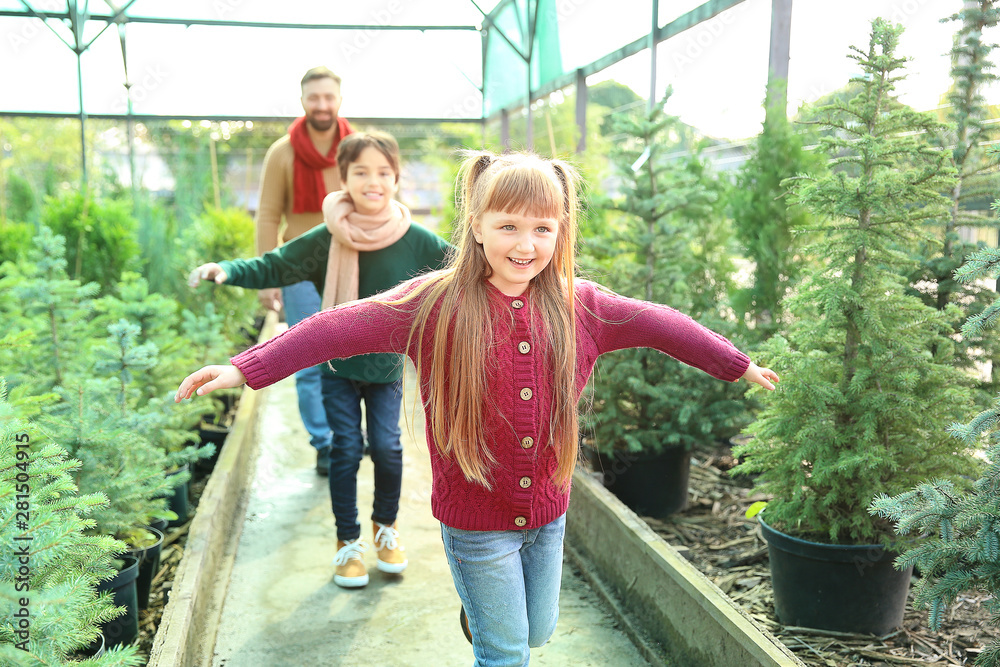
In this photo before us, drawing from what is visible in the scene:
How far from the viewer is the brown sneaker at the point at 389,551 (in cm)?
350

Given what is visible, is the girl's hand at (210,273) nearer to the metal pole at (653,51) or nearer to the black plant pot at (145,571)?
the black plant pot at (145,571)

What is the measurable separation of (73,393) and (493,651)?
6.24 feet

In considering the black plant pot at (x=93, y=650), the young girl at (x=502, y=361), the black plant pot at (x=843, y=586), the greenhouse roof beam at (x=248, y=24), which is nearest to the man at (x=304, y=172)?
the black plant pot at (x=93, y=650)

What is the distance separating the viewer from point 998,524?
200 centimetres

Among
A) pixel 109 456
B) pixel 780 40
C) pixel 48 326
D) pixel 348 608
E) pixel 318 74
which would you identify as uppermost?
pixel 780 40

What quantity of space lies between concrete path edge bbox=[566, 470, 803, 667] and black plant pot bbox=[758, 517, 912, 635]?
363 mm

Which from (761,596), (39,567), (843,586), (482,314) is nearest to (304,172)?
(482,314)

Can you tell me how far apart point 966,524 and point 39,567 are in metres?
2.25

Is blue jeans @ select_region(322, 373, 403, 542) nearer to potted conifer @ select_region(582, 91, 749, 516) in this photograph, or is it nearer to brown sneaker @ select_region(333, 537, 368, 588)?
brown sneaker @ select_region(333, 537, 368, 588)

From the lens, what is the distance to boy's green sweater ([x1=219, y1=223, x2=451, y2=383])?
3.39 meters

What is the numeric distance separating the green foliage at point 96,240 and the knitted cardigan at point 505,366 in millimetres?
4021

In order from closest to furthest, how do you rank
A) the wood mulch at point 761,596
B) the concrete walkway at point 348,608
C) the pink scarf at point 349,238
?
the wood mulch at point 761,596
the concrete walkway at point 348,608
the pink scarf at point 349,238

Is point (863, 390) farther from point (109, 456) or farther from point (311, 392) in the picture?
point (311, 392)

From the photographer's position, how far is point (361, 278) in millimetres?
3479
